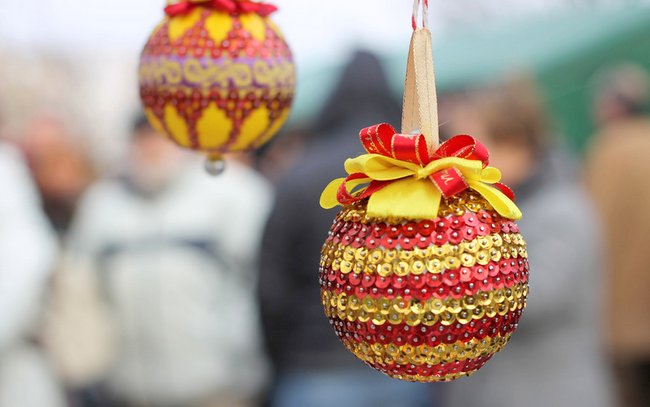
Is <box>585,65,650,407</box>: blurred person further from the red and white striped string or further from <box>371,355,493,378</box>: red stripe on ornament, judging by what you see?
the red and white striped string

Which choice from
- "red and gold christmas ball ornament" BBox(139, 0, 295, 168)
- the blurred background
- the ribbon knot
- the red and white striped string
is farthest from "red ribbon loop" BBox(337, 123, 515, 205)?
the blurred background

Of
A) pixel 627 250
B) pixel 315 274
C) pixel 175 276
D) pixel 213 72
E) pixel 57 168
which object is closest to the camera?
pixel 213 72

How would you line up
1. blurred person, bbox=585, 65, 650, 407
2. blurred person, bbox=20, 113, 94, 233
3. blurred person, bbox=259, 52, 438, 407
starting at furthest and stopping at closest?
1. blurred person, bbox=20, 113, 94, 233
2. blurred person, bbox=585, 65, 650, 407
3. blurred person, bbox=259, 52, 438, 407

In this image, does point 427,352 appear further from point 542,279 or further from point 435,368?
point 542,279

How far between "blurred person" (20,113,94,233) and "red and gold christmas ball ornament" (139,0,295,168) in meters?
3.22

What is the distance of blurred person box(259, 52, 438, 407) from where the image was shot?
3043 millimetres

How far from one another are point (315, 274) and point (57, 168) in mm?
2131

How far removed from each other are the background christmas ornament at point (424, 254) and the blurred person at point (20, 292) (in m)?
2.20

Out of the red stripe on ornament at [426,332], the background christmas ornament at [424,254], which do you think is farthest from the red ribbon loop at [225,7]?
the red stripe on ornament at [426,332]

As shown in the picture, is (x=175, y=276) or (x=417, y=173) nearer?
(x=417, y=173)

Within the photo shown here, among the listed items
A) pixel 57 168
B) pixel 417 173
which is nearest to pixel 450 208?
pixel 417 173

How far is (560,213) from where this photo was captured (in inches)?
113

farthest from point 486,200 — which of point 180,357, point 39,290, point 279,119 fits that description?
point 180,357

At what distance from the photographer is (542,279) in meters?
2.83
